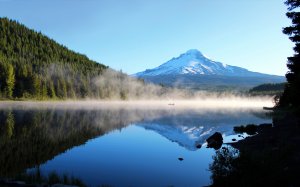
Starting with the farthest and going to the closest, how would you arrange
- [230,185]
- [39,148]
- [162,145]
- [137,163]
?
[162,145]
[39,148]
[137,163]
[230,185]

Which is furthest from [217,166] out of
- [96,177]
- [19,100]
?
[19,100]

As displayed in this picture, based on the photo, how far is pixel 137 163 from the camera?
34.8 meters

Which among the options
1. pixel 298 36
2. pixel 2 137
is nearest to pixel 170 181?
pixel 298 36

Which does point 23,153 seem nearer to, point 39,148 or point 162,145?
point 39,148

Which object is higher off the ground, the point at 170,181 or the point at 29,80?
the point at 29,80

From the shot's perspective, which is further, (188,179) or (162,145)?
(162,145)

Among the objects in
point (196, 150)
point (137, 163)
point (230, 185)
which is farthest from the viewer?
point (196, 150)

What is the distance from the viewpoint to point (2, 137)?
44125 millimetres

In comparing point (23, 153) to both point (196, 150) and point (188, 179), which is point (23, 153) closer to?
point (188, 179)

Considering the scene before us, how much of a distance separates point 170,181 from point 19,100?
13529 cm

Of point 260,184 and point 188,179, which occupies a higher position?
point 260,184

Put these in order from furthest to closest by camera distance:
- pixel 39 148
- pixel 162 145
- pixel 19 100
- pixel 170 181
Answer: pixel 19 100, pixel 162 145, pixel 39 148, pixel 170 181

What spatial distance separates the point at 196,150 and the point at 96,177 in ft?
62.0

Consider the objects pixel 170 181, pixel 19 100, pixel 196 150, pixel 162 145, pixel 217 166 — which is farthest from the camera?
pixel 19 100
